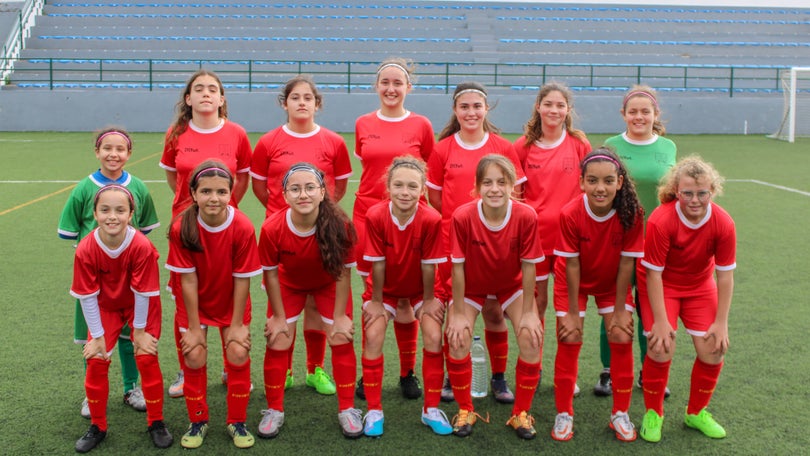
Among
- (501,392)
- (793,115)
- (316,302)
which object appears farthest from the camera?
(793,115)

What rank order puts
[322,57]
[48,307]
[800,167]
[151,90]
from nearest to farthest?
[48,307] → [800,167] → [151,90] → [322,57]

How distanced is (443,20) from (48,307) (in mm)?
26175

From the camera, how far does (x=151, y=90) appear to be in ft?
74.0

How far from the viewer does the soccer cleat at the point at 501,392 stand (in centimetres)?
412

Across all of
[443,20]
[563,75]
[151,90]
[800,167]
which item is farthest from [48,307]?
[443,20]

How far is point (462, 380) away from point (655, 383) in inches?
35.8

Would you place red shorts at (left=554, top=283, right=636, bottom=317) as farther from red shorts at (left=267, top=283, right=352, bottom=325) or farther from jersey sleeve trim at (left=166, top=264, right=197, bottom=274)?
jersey sleeve trim at (left=166, top=264, right=197, bottom=274)

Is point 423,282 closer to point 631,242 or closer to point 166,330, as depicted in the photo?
point 631,242

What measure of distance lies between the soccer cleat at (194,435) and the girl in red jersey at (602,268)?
1649 millimetres

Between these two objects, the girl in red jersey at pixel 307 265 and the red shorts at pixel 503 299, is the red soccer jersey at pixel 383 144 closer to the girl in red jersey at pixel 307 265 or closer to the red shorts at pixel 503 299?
the girl in red jersey at pixel 307 265

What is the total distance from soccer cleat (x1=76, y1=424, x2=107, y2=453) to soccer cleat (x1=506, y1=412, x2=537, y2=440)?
1.93 metres

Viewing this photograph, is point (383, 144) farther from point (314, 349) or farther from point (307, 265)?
point (314, 349)

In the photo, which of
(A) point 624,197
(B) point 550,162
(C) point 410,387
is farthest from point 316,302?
(A) point 624,197

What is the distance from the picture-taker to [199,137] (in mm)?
4398
